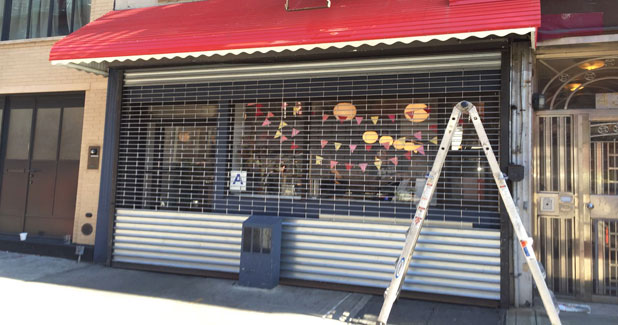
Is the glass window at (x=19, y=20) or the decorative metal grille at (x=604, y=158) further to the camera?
the glass window at (x=19, y=20)

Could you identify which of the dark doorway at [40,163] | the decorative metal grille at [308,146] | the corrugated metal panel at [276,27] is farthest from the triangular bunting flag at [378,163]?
the dark doorway at [40,163]

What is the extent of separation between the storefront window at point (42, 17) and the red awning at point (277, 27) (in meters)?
1.80

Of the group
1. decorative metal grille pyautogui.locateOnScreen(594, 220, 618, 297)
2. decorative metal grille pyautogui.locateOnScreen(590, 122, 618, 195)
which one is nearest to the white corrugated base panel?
decorative metal grille pyautogui.locateOnScreen(594, 220, 618, 297)

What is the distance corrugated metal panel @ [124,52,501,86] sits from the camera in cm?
493

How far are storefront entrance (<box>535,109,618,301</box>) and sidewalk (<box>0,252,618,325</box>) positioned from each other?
19.9 inches

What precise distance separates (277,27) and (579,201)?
421 centimetres

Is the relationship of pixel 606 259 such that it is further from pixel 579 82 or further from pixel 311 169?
pixel 311 169

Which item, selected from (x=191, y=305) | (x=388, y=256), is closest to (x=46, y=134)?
(x=191, y=305)

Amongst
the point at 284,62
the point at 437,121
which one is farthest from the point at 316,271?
the point at 284,62

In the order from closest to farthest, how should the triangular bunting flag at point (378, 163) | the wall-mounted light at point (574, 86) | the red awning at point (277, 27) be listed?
the red awning at point (277, 27), the wall-mounted light at point (574, 86), the triangular bunting flag at point (378, 163)

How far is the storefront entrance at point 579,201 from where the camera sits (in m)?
4.68

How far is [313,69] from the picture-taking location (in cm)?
552

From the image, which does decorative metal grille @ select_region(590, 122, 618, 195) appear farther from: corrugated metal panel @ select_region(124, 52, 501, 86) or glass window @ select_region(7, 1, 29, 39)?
glass window @ select_region(7, 1, 29, 39)

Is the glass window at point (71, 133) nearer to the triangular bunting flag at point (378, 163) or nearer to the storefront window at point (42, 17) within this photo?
the storefront window at point (42, 17)
